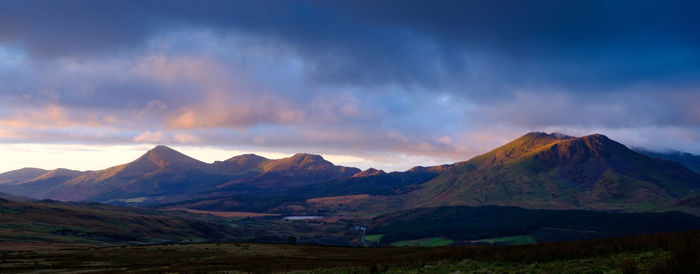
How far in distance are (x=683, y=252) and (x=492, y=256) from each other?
52.2 ft

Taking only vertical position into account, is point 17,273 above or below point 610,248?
below

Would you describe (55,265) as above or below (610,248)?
below

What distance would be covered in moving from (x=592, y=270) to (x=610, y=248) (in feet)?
26.0

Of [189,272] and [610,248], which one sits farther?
[189,272]

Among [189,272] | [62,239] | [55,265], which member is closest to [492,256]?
[189,272]

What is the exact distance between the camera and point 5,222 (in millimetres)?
183250

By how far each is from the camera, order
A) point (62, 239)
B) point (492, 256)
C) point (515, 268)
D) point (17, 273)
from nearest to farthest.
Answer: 1. point (515, 268)
2. point (492, 256)
3. point (17, 273)
4. point (62, 239)

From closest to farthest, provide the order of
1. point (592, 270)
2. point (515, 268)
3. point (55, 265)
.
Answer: point (592, 270), point (515, 268), point (55, 265)

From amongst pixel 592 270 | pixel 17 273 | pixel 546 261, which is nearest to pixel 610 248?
pixel 546 261

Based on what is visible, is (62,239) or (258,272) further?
(62,239)

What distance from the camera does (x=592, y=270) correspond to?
30.8 m

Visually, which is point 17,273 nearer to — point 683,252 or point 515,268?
point 515,268

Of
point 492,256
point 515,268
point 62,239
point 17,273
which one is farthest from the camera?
point 62,239

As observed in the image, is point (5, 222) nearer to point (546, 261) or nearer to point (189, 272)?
point (189, 272)
